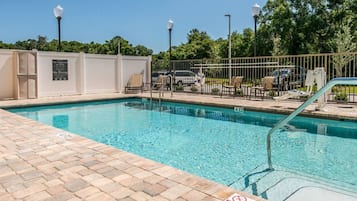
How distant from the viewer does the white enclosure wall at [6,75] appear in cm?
1124

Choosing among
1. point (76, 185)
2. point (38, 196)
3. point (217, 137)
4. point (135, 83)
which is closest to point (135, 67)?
point (135, 83)


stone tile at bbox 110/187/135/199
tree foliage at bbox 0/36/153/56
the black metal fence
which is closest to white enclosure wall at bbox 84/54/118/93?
the black metal fence

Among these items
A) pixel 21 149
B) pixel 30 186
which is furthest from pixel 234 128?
pixel 30 186

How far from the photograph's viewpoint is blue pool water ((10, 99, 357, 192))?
452 cm

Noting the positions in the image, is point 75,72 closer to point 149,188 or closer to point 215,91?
point 215,91

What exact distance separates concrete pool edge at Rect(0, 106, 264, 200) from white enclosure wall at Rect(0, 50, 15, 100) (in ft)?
25.5

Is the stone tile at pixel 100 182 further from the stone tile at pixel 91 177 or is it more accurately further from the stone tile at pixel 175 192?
the stone tile at pixel 175 192

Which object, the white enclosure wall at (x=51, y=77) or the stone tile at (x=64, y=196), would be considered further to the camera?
the white enclosure wall at (x=51, y=77)

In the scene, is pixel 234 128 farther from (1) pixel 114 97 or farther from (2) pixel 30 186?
(1) pixel 114 97

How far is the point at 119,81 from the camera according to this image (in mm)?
14883

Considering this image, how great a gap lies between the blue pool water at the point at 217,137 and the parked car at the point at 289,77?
276 centimetres

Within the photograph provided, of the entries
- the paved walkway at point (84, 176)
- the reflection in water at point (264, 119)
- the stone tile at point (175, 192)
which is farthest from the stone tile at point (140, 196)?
the reflection in water at point (264, 119)

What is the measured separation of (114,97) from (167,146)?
746 cm

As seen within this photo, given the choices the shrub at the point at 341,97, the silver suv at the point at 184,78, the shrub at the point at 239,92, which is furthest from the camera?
the silver suv at the point at 184,78
